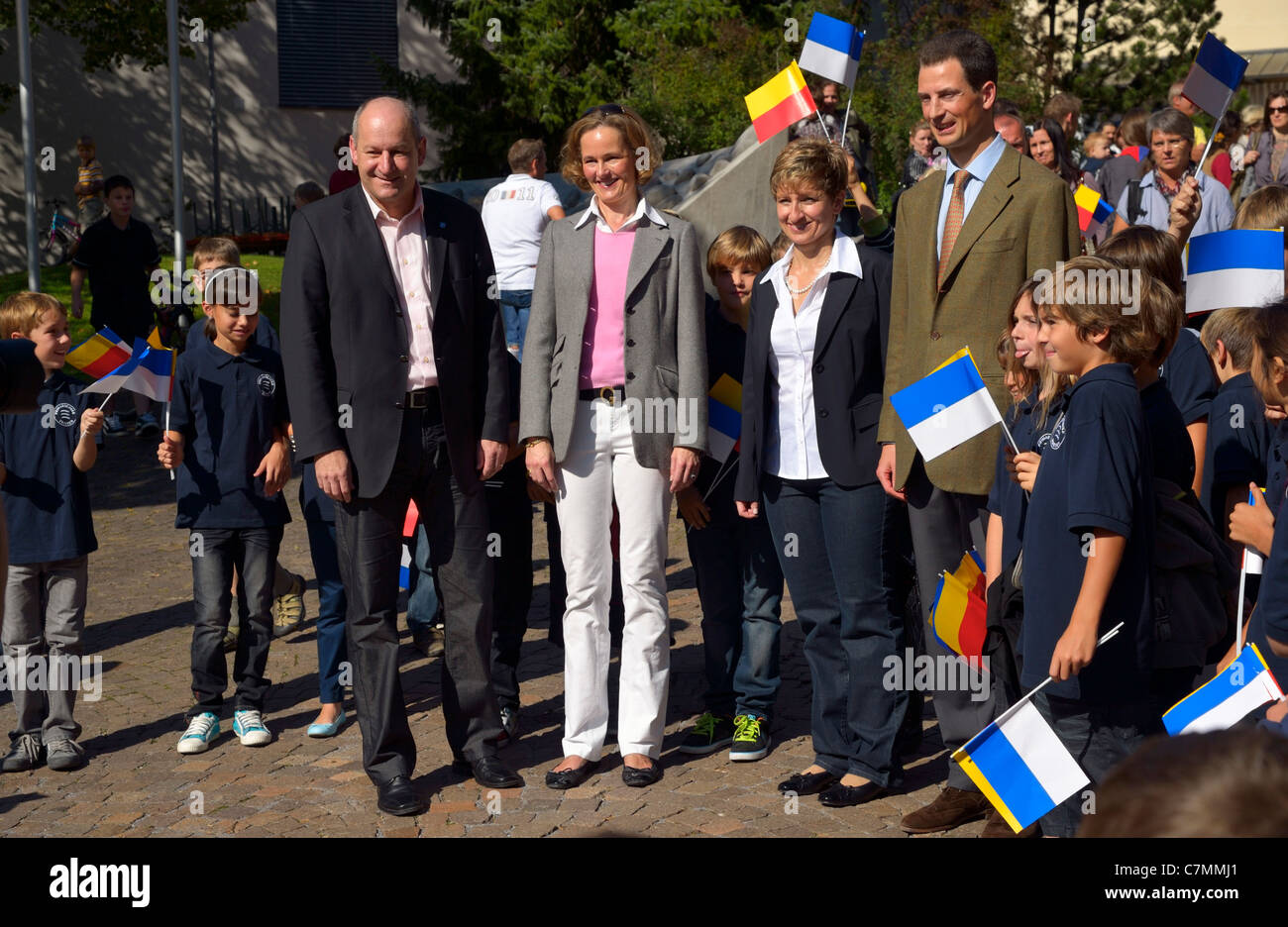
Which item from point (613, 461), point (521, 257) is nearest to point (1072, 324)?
point (613, 461)

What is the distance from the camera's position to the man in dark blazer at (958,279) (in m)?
4.78

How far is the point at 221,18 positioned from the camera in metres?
24.7

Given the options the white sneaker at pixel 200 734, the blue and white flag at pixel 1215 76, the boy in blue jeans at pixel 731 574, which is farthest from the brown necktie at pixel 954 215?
the white sneaker at pixel 200 734

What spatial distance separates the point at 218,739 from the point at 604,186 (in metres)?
2.85

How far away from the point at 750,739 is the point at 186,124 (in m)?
29.5

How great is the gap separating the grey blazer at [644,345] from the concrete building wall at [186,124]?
26118 millimetres

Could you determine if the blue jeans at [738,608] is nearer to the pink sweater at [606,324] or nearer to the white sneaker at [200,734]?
the pink sweater at [606,324]

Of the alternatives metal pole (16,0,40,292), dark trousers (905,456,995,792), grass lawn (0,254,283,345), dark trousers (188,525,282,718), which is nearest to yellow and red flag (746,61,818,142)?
dark trousers (905,456,995,792)

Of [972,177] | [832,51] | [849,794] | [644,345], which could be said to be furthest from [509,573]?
[832,51]

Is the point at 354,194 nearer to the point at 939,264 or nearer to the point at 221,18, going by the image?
the point at 939,264

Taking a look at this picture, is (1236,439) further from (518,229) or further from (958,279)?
(518,229)

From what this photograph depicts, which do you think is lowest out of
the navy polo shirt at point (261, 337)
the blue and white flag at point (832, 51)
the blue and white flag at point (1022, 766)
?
the blue and white flag at point (1022, 766)

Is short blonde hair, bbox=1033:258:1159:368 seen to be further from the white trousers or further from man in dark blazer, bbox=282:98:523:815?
man in dark blazer, bbox=282:98:523:815

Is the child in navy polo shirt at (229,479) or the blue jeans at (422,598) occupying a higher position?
the child in navy polo shirt at (229,479)
